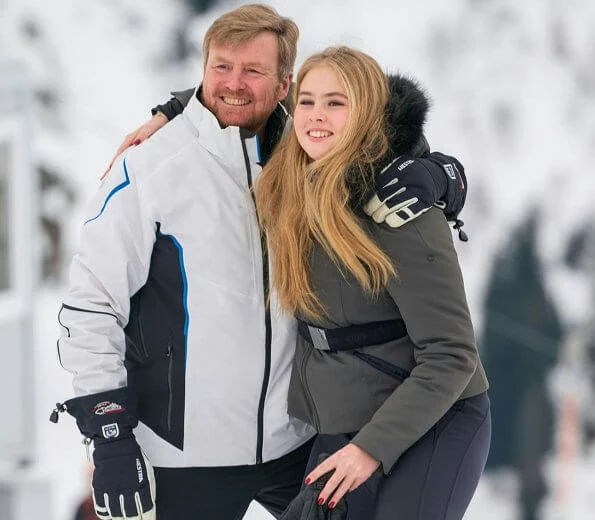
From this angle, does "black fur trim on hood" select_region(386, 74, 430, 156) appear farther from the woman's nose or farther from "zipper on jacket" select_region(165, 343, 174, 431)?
"zipper on jacket" select_region(165, 343, 174, 431)

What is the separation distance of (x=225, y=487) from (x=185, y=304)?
1.05ft

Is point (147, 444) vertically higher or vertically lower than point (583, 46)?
lower

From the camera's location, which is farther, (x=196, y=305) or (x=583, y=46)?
(x=583, y=46)

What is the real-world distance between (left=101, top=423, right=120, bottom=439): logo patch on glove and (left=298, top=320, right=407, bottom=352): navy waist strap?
1.15 ft

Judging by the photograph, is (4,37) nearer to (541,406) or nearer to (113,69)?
(113,69)

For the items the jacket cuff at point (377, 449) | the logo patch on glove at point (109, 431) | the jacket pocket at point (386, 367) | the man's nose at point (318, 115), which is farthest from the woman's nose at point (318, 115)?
the logo patch on glove at point (109, 431)

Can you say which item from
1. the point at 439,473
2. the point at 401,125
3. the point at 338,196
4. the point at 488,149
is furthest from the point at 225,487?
the point at 488,149

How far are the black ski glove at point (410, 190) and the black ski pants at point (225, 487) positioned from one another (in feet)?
1.65

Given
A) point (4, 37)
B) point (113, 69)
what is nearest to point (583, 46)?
point (113, 69)

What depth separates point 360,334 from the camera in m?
1.61

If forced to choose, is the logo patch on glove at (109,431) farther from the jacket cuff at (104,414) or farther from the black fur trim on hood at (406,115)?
the black fur trim on hood at (406,115)

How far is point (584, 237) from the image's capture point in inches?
690

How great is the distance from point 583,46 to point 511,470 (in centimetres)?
825

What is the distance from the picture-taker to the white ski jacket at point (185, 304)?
5.56 feet
